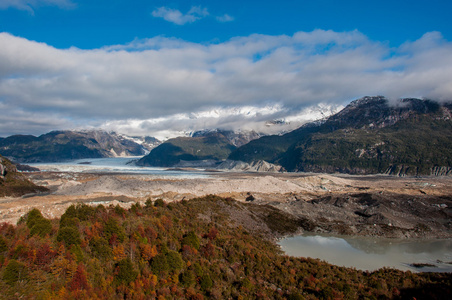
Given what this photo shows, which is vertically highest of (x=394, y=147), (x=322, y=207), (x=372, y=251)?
(x=394, y=147)

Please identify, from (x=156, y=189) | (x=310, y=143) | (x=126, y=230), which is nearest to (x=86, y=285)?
(x=126, y=230)

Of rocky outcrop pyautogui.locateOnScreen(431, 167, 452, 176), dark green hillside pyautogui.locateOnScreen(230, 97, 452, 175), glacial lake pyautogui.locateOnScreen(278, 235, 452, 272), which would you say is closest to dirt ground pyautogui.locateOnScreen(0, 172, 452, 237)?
glacial lake pyautogui.locateOnScreen(278, 235, 452, 272)

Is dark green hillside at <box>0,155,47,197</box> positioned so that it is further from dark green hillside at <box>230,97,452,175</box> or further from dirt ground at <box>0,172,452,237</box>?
dark green hillside at <box>230,97,452,175</box>

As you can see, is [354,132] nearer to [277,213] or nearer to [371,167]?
[371,167]

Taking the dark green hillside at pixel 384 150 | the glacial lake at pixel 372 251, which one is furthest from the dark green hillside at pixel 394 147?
the glacial lake at pixel 372 251

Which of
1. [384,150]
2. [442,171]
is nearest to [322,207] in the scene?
[442,171]

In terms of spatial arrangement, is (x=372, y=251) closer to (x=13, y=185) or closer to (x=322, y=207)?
(x=322, y=207)

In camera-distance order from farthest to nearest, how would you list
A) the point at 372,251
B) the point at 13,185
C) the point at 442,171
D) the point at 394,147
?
the point at 394,147 → the point at 442,171 → the point at 13,185 → the point at 372,251
